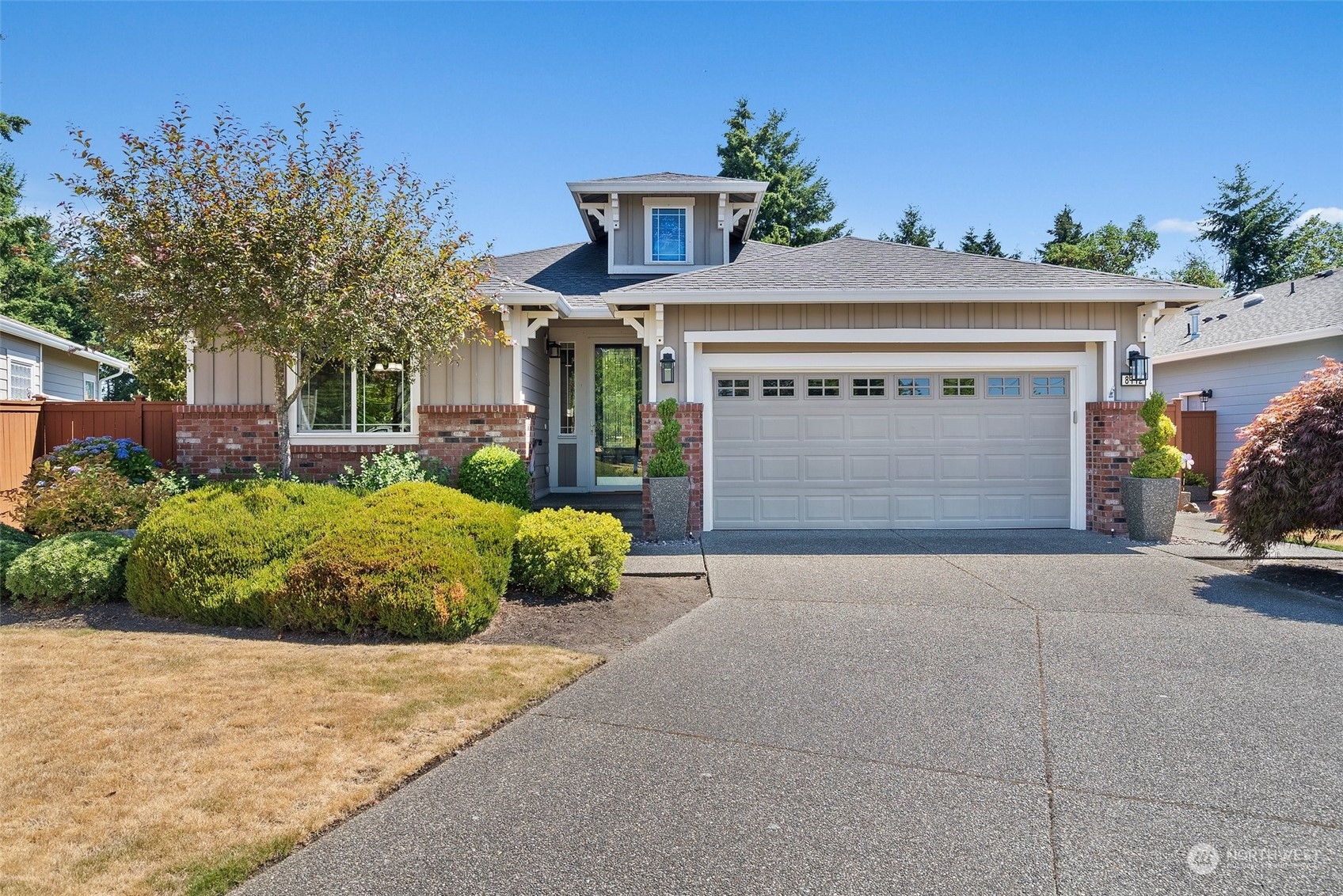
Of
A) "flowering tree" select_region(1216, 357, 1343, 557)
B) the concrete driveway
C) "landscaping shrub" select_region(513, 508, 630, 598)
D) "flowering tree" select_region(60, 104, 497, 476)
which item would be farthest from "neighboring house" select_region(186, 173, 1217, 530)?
the concrete driveway

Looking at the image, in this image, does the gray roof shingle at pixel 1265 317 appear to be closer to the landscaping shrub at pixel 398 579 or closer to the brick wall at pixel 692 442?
the brick wall at pixel 692 442

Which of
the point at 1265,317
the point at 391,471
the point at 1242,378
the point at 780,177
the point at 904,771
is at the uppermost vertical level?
the point at 780,177

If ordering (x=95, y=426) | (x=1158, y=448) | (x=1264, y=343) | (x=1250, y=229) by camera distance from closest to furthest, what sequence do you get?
1. (x=1158, y=448)
2. (x=95, y=426)
3. (x=1264, y=343)
4. (x=1250, y=229)

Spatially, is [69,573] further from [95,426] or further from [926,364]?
[926,364]

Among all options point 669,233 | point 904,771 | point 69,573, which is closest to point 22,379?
point 69,573

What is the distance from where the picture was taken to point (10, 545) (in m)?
→ 6.68

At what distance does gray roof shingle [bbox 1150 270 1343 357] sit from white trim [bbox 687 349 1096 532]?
450cm

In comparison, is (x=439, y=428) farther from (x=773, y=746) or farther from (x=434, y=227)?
(x=773, y=746)

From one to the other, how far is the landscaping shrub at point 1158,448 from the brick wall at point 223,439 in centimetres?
1123

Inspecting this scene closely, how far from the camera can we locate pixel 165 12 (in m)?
8.45

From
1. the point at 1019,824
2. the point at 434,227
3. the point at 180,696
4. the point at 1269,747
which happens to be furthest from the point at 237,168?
the point at 1269,747

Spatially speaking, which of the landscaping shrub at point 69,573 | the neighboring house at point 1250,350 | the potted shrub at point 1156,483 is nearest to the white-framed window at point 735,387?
the potted shrub at point 1156,483

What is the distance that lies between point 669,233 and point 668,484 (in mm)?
6014

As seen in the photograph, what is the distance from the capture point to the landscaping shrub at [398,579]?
17.2ft
